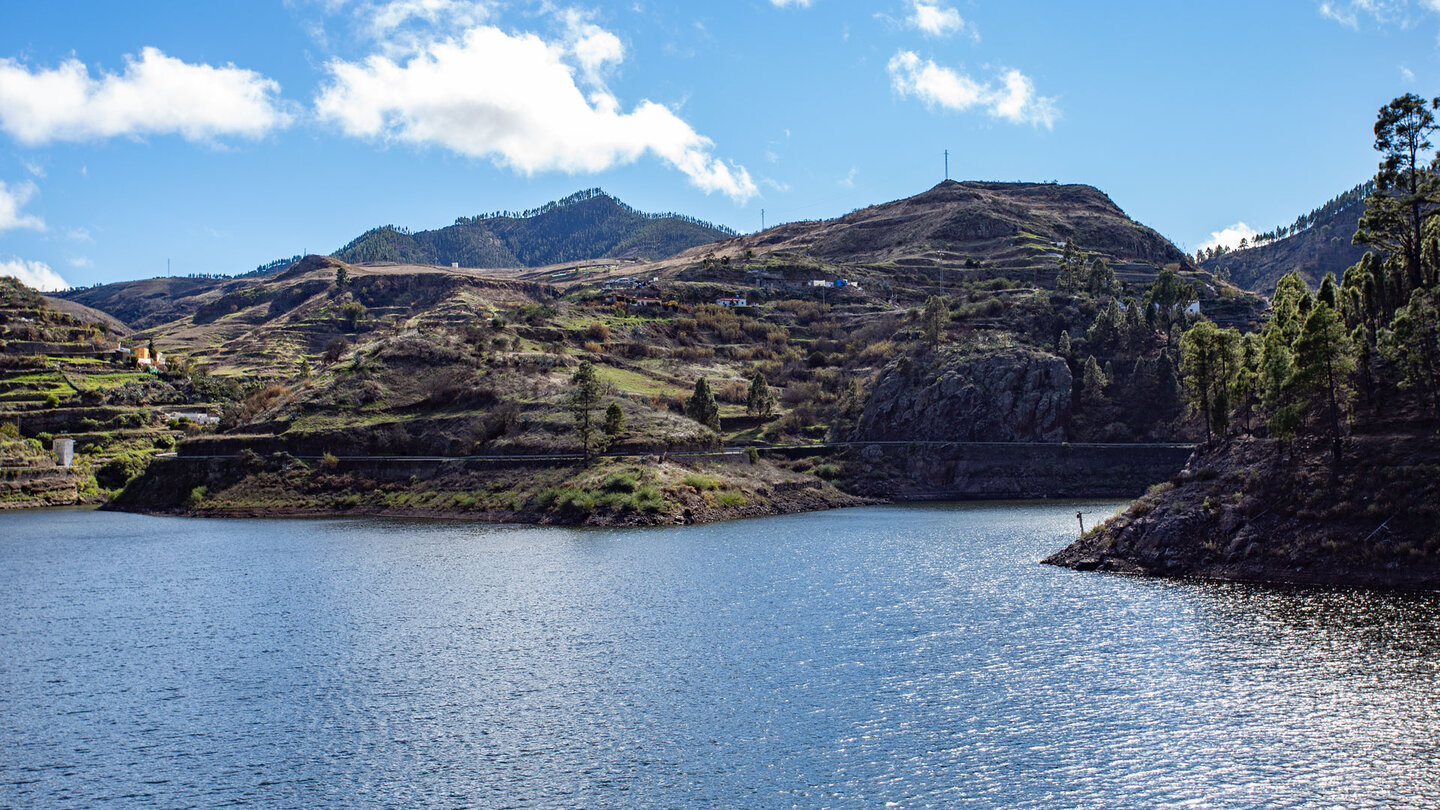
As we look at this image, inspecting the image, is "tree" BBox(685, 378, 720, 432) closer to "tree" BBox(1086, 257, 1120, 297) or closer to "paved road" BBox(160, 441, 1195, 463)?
"paved road" BBox(160, 441, 1195, 463)

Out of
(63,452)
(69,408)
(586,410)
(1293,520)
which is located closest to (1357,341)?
(1293,520)

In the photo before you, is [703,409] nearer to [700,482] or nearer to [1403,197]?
[700,482]

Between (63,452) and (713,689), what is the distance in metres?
142

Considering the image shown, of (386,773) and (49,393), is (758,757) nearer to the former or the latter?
(386,773)

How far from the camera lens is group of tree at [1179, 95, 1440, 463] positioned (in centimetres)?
6894

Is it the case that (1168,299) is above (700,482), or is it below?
above

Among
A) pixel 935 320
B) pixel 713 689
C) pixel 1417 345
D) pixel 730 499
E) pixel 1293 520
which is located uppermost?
pixel 935 320

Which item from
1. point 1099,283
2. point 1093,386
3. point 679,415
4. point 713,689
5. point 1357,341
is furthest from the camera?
point 1099,283

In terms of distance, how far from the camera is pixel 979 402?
5950 inches

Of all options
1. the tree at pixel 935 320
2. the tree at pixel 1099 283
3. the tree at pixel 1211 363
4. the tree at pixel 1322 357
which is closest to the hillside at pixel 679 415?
the tree at pixel 935 320

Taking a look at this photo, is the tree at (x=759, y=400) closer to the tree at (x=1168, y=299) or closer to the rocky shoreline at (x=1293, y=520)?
the tree at (x=1168, y=299)

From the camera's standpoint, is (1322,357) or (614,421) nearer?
(1322,357)

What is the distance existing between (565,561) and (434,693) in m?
36.8

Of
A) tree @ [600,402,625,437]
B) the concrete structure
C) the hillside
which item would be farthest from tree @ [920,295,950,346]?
the concrete structure
